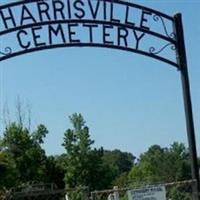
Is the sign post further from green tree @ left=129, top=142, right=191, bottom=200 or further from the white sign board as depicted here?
green tree @ left=129, top=142, right=191, bottom=200

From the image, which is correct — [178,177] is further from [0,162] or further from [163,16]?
[163,16]

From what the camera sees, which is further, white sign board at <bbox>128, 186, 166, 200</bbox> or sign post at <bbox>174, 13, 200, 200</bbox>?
sign post at <bbox>174, 13, 200, 200</bbox>

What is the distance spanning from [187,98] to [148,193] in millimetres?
1783

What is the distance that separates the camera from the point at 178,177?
36.0 meters

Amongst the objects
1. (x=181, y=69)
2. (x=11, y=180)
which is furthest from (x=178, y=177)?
(x=181, y=69)

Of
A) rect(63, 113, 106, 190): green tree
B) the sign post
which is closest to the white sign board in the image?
the sign post

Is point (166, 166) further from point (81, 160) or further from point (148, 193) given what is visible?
point (148, 193)

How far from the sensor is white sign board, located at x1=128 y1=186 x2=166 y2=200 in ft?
30.8

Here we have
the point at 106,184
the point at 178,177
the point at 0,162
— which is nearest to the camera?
the point at 0,162

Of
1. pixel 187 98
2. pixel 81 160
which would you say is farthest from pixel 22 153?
pixel 187 98

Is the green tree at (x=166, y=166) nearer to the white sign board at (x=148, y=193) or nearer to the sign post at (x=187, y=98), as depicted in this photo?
the sign post at (x=187, y=98)

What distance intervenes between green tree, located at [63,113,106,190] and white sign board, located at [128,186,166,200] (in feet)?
93.4

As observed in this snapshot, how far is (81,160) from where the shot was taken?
126 ft

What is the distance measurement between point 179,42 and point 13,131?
26.5 m
